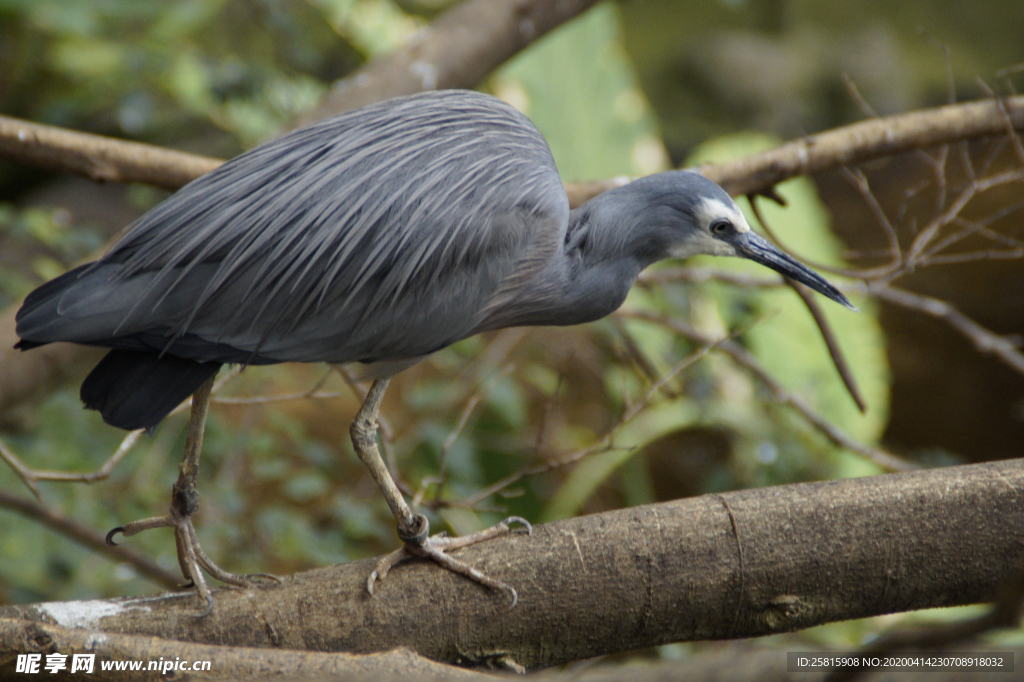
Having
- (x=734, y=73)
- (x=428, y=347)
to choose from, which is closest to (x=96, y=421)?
(x=428, y=347)

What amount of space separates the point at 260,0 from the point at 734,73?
4895 millimetres

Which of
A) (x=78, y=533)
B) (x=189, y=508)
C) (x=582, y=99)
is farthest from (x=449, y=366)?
(x=189, y=508)

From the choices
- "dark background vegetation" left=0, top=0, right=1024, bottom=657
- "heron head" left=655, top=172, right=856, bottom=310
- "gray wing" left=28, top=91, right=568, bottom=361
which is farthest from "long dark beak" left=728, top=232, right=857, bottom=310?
"dark background vegetation" left=0, top=0, right=1024, bottom=657

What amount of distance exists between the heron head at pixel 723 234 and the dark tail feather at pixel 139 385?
0.87 meters

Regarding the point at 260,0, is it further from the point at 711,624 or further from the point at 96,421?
the point at 711,624

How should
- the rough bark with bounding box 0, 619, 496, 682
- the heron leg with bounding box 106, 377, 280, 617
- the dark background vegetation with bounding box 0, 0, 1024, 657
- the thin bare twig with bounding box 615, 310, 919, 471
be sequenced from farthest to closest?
the dark background vegetation with bounding box 0, 0, 1024, 657
the thin bare twig with bounding box 615, 310, 919, 471
the heron leg with bounding box 106, 377, 280, 617
the rough bark with bounding box 0, 619, 496, 682

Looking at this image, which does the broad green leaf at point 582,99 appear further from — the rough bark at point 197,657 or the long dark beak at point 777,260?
the rough bark at point 197,657

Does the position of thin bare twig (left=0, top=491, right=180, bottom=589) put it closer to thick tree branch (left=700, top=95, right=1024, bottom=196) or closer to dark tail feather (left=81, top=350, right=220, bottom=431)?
dark tail feather (left=81, top=350, right=220, bottom=431)

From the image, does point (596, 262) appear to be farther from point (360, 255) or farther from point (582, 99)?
point (582, 99)

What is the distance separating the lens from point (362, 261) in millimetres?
1400

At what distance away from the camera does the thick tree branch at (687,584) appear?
136 cm

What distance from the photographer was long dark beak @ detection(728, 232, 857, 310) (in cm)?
148

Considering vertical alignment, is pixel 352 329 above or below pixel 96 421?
above

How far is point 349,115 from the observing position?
62.7 inches
